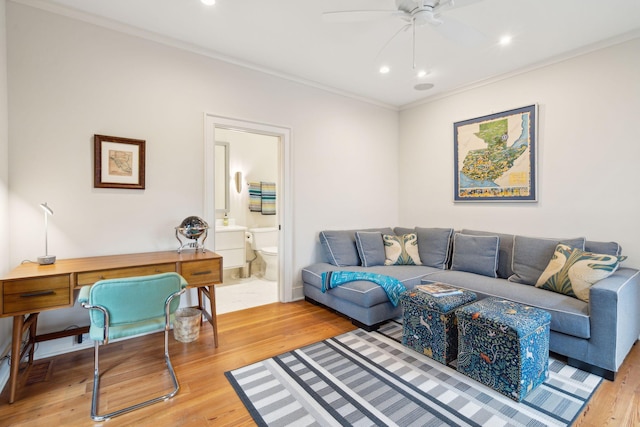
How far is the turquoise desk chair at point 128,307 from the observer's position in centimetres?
178

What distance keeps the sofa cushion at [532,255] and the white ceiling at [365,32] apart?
188 centimetres

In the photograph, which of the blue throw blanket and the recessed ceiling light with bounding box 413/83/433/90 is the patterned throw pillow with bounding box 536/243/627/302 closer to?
the blue throw blanket

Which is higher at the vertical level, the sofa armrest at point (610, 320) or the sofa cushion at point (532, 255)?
the sofa cushion at point (532, 255)

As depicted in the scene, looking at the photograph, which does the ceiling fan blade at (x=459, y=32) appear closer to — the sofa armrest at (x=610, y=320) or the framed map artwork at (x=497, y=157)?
the framed map artwork at (x=497, y=157)

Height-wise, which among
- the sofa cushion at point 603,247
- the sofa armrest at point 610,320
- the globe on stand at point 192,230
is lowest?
the sofa armrest at point 610,320

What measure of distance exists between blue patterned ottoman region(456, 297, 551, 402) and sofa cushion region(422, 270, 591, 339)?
240 mm

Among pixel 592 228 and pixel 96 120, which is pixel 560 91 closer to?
pixel 592 228

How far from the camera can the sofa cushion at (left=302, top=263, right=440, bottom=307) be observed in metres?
2.89

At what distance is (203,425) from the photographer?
169 cm

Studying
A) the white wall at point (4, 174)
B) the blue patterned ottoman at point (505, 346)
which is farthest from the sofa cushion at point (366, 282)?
the white wall at point (4, 174)

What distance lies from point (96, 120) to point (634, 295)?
4.55 meters

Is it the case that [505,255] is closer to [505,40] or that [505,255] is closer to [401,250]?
[401,250]

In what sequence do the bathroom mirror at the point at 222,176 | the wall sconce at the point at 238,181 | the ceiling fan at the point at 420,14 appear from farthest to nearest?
the wall sconce at the point at 238,181, the bathroom mirror at the point at 222,176, the ceiling fan at the point at 420,14

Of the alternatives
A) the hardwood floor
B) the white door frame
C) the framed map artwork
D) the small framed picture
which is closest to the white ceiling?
the framed map artwork
